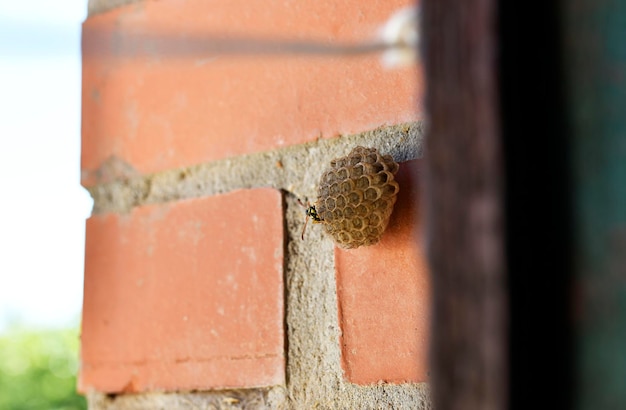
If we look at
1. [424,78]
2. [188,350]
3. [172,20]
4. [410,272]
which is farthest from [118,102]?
[424,78]

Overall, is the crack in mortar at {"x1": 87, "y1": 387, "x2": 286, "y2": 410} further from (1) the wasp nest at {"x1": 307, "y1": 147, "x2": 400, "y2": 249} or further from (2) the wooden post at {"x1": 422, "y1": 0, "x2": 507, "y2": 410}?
(2) the wooden post at {"x1": 422, "y1": 0, "x2": 507, "y2": 410}

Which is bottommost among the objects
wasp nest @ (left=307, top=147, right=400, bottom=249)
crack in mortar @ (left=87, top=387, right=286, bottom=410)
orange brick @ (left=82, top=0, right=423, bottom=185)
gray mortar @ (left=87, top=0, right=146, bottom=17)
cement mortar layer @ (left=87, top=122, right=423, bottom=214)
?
crack in mortar @ (left=87, top=387, right=286, bottom=410)

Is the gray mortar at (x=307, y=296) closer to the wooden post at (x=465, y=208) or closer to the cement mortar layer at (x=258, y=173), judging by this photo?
the cement mortar layer at (x=258, y=173)

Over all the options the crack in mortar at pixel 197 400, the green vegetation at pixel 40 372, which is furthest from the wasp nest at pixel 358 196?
the green vegetation at pixel 40 372

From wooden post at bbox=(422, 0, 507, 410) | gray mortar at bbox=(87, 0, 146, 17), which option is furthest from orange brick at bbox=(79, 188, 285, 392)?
wooden post at bbox=(422, 0, 507, 410)

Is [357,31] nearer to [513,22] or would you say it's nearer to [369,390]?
[369,390]
